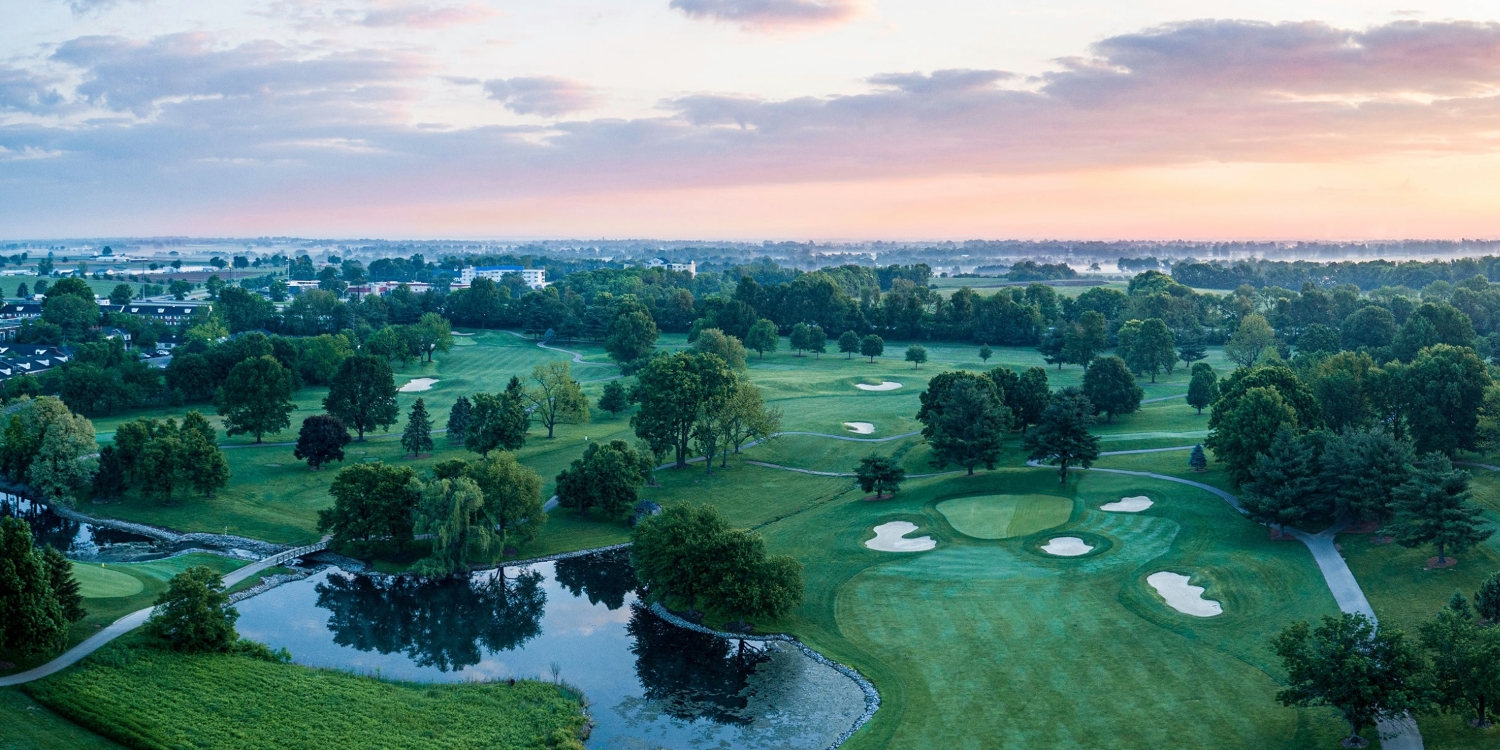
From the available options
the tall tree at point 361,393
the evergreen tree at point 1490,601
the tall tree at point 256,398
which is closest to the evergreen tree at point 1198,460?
the evergreen tree at point 1490,601

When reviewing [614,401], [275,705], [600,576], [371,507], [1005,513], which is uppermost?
[614,401]

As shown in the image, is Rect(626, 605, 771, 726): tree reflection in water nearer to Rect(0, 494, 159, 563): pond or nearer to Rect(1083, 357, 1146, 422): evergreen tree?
Rect(0, 494, 159, 563): pond

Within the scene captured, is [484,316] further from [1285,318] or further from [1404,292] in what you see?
[1404,292]

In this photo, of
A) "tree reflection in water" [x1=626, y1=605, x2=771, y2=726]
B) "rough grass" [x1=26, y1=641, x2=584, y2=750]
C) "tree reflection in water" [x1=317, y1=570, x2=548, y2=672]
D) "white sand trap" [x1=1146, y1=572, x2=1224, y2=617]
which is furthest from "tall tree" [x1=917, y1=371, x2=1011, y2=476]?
"rough grass" [x1=26, y1=641, x2=584, y2=750]

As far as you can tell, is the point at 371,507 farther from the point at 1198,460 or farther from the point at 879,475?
the point at 1198,460

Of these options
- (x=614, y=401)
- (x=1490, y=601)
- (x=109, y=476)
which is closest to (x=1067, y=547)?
(x=1490, y=601)

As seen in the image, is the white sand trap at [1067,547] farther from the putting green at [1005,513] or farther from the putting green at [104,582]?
the putting green at [104,582]
